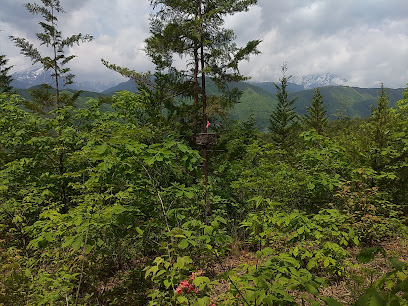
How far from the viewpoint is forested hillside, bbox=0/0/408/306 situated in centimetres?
313

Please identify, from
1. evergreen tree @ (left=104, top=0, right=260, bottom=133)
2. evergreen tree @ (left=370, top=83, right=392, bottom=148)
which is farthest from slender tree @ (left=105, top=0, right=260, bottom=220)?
evergreen tree @ (left=370, top=83, right=392, bottom=148)

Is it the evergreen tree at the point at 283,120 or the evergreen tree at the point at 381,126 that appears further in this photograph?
the evergreen tree at the point at 283,120

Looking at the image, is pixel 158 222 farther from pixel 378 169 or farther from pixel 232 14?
pixel 232 14

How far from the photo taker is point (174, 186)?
3.27 metres

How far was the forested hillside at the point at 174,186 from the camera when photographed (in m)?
3.13

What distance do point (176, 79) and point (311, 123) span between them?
16.9m

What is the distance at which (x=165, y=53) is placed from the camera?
26.6ft

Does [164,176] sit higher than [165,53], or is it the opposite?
[165,53]

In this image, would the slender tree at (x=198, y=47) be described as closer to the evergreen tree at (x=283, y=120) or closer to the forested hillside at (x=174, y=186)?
the forested hillside at (x=174, y=186)

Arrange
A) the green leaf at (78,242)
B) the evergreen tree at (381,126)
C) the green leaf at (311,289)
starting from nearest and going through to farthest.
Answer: the green leaf at (311,289) < the green leaf at (78,242) < the evergreen tree at (381,126)

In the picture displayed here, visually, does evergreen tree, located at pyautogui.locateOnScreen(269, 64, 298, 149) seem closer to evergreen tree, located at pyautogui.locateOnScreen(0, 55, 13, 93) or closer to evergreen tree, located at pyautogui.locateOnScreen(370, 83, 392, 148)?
evergreen tree, located at pyautogui.locateOnScreen(370, 83, 392, 148)

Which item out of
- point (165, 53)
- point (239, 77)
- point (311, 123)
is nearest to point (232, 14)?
point (239, 77)

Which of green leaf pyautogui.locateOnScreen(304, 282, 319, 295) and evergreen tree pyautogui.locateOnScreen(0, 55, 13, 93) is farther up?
evergreen tree pyautogui.locateOnScreen(0, 55, 13, 93)

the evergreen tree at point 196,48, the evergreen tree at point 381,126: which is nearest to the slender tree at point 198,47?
the evergreen tree at point 196,48
